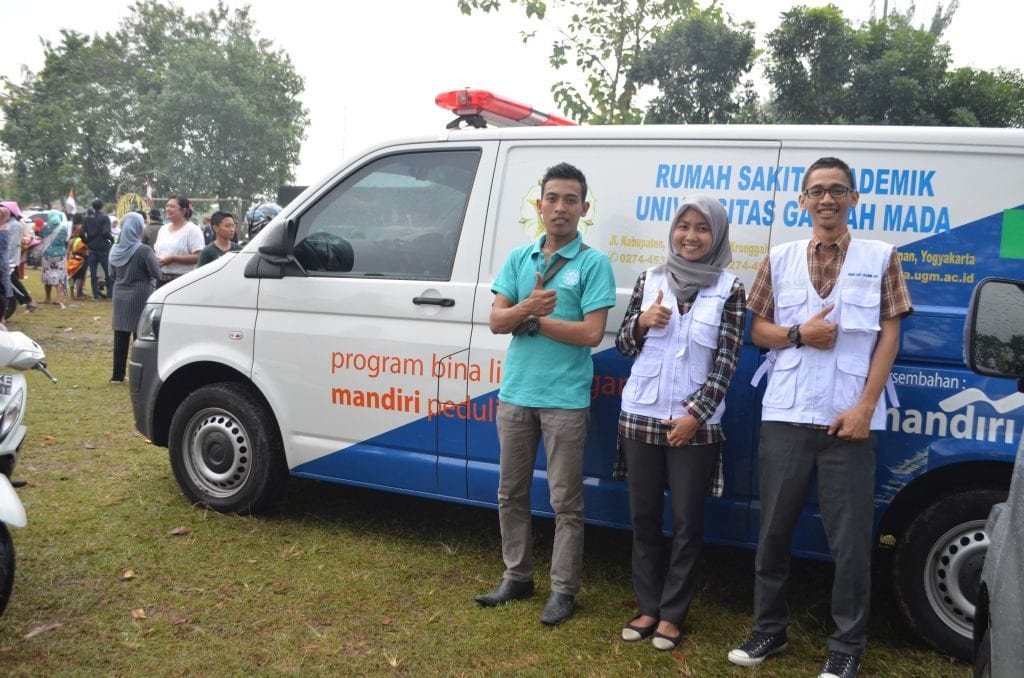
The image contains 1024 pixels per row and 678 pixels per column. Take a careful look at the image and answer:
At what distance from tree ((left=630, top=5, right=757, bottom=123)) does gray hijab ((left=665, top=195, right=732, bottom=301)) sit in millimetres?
11712

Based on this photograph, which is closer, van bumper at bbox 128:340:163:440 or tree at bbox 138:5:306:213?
van bumper at bbox 128:340:163:440

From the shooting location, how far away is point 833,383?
Answer: 10.2 ft

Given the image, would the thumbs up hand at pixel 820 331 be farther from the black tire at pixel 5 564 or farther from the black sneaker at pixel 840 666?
the black tire at pixel 5 564

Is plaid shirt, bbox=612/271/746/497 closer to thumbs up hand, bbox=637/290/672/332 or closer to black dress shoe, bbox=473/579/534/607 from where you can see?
thumbs up hand, bbox=637/290/672/332

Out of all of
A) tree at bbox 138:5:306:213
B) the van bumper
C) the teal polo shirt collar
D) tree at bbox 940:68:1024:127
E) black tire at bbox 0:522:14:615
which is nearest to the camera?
black tire at bbox 0:522:14:615

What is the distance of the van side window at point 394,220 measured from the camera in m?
4.24

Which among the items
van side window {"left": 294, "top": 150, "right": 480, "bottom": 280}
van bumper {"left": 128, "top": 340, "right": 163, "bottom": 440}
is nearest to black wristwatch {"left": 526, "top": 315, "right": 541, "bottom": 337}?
van side window {"left": 294, "top": 150, "right": 480, "bottom": 280}

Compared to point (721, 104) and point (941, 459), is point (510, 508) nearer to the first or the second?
point (941, 459)

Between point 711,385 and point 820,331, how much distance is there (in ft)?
1.49

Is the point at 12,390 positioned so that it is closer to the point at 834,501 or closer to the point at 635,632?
the point at 635,632

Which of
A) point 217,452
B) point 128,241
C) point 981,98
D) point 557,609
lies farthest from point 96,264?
point 981,98

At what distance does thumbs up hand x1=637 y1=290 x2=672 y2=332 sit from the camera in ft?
10.9

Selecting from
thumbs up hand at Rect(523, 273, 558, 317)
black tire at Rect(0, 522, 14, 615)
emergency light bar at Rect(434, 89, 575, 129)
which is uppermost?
emergency light bar at Rect(434, 89, 575, 129)

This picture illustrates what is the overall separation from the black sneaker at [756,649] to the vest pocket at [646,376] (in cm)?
101
